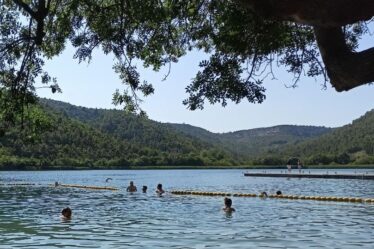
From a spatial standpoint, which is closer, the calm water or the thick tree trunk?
the thick tree trunk

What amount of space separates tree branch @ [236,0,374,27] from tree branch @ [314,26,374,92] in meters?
0.43

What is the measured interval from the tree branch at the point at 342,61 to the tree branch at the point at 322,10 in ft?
1.42

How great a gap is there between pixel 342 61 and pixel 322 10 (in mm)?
799

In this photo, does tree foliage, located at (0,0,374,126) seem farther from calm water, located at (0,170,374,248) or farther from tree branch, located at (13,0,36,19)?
calm water, located at (0,170,374,248)

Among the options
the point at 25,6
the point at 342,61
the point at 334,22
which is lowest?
the point at 342,61

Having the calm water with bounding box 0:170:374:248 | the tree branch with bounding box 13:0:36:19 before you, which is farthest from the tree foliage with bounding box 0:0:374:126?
the calm water with bounding box 0:170:374:248

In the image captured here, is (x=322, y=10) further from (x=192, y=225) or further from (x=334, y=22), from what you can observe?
(x=192, y=225)

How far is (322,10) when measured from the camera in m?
4.39

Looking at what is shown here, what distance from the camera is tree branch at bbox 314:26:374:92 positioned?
486 centimetres

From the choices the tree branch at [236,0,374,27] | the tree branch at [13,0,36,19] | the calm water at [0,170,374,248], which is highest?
the tree branch at [13,0,36,19]

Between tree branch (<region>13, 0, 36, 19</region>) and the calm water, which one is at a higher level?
tree branch (<region>13, 0, 36, 19</region>)

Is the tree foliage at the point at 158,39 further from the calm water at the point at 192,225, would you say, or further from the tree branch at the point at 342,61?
the calm water at the point at 192,225

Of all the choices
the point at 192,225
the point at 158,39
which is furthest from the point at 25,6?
the point at 192,225

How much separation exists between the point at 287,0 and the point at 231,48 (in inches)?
154
